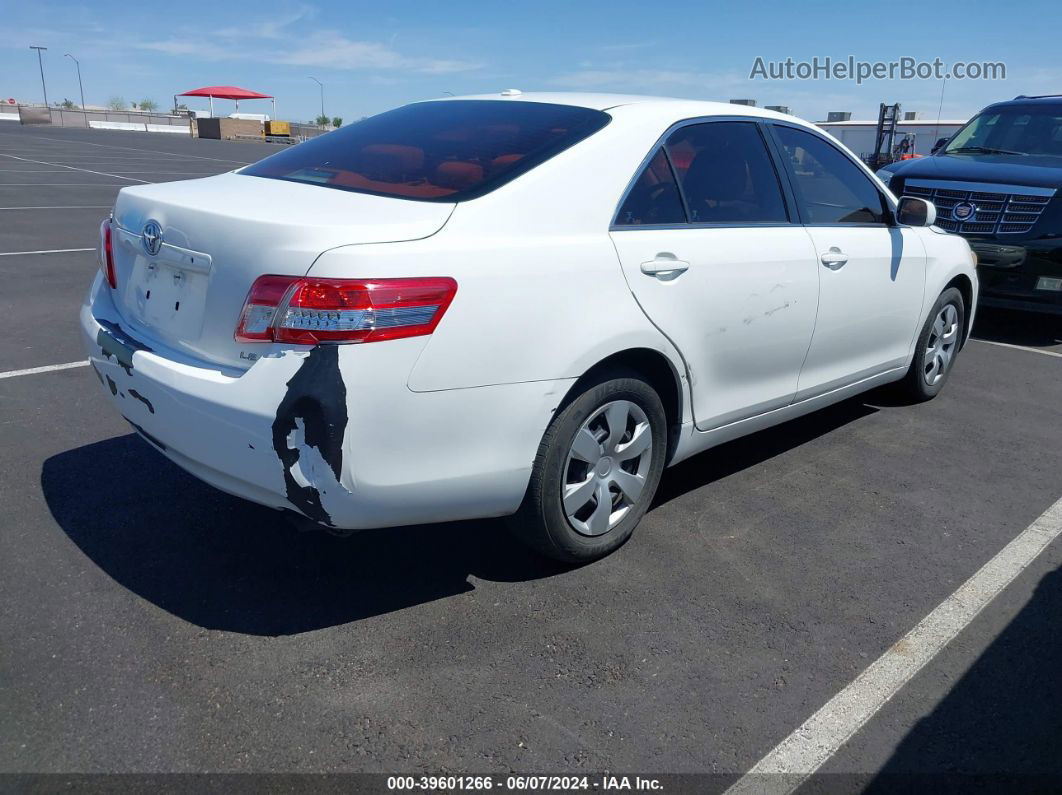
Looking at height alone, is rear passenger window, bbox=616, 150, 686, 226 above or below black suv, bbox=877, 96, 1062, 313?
above

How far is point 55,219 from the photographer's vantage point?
12.2 m

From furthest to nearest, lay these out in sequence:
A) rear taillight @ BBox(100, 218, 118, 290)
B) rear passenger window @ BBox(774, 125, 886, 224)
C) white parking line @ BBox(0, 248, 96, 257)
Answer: white parking line @ BBox(0, 248, 96, 257) → rear passenger window @ BBox(774, 125, 886, 224) → rear taillight @ BBox(100, 218, 118, 290)

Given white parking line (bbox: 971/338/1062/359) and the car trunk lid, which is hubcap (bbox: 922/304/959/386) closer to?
white parking line (bbox: 971/338/1062/359)

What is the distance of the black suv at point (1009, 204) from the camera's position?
23.2ft

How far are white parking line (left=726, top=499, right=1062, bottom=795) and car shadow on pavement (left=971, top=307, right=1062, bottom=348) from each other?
449cm

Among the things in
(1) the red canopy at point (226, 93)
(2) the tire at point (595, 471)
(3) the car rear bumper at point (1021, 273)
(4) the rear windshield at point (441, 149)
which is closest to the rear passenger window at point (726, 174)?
(4) the rear windshield at point (441, 149)


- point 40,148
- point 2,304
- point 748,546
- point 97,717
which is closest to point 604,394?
point 748,546

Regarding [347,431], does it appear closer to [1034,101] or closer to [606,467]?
[606,467]

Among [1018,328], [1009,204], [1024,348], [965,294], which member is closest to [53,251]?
[965,294]

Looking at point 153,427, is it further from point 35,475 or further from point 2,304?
point 2,304

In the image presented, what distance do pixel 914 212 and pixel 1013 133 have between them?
5146 millimetres

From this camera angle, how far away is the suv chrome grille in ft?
23.6

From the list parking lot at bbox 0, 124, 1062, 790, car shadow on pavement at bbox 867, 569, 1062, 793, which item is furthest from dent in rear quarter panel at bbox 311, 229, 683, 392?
car shadow on pavement at bbox 867, 569, 1062, 793

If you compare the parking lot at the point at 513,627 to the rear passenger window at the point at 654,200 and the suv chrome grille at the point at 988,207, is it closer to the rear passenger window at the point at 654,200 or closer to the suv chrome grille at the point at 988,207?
the rear passenger window at the point at 654,200
